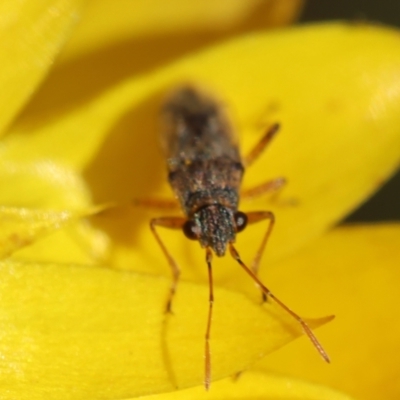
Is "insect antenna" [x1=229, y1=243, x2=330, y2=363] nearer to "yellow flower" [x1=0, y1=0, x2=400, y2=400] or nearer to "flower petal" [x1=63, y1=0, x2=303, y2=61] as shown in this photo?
"yellow flower" [x1=0, y1=0, x2=400, y2=400]

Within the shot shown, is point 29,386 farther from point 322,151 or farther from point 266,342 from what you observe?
point 322,151

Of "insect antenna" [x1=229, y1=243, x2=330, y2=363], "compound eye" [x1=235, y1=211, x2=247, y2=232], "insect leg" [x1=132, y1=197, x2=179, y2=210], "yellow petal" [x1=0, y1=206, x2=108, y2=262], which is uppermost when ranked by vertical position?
"yellow petal" [x1=0, y1=206, x2=108, y2=262]

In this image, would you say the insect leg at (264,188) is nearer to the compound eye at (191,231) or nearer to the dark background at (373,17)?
the compound eye at (191,231)

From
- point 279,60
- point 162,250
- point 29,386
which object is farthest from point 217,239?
point 29,386

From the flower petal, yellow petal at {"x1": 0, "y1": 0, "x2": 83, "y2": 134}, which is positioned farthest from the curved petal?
yellow petal at {"x1": 0, "y1": 0, "x2": 83, "y2": 134}

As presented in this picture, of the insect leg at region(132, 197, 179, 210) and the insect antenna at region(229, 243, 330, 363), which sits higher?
the insect antenna at region(229, 243, 330, 363)

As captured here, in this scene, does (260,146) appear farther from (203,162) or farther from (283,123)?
(203,162)

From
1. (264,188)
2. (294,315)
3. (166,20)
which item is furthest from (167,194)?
(294,315)
